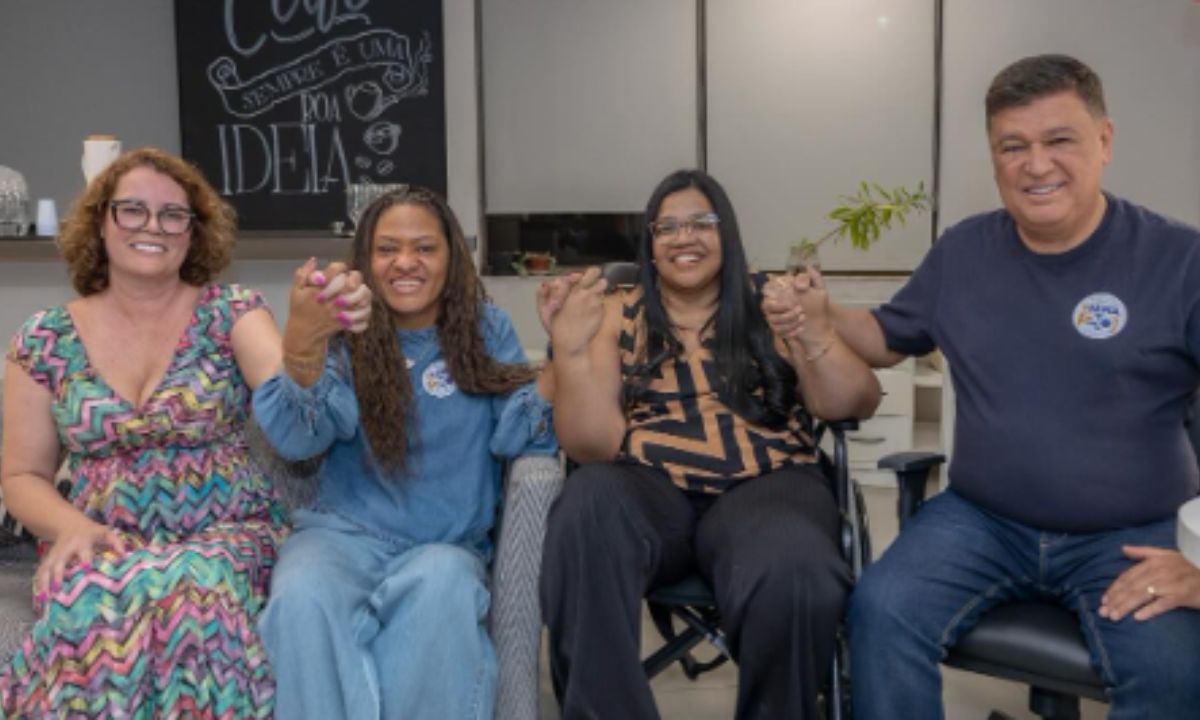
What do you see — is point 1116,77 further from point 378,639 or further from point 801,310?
point 378,639

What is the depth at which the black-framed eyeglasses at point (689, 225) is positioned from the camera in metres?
2.48

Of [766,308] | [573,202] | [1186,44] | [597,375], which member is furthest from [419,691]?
[1186,44]

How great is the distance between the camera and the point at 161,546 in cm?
206

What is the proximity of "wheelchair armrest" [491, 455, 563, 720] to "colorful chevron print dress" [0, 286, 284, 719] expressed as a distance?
42cm

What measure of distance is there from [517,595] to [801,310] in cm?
79

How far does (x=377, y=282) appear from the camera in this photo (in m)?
2.36

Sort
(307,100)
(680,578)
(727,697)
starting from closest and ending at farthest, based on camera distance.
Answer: (680,578), (727,697), (307,100)

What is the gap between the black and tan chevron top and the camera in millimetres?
2352

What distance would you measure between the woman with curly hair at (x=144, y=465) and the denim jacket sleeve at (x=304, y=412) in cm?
14

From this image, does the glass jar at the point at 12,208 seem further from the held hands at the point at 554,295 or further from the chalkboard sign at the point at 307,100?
the held hands at the point at 554,295

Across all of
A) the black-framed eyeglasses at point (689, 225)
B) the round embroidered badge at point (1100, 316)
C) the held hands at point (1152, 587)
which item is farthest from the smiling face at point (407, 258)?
the held hands at point (1152, 587)

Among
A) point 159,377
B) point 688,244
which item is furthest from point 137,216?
point 688,244

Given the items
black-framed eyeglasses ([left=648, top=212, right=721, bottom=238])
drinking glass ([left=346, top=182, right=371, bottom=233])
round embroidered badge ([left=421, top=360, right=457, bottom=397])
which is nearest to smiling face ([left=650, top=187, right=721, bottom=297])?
black-framed eyeglasses ([left=648, top=212, right=721, bottom=238])

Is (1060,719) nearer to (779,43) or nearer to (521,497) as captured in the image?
(521,497)
